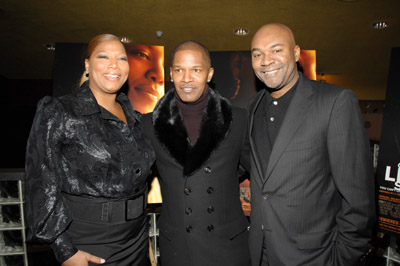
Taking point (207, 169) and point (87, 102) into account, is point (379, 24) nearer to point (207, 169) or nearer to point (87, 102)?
point (207, 169)

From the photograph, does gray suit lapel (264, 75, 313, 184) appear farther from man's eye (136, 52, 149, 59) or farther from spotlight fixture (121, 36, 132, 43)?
spotlight fixture (121, 36, 132, 43)

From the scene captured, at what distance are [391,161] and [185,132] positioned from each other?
1857 millimetres

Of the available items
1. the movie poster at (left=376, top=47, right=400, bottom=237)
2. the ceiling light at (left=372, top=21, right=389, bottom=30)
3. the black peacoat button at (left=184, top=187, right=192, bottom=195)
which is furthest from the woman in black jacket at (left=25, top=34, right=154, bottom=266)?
the ceiling light at (left=372, top=21, right=389, bottom=30)

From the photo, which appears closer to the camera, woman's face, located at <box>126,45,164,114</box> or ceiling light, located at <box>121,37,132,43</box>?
woman's face, located at <box>126,45,164,114</box>

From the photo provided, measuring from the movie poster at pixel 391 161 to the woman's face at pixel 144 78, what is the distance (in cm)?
216

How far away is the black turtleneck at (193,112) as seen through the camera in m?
2.04

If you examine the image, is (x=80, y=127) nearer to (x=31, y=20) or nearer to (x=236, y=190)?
(x=236, y=190)

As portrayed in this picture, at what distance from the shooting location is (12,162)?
1136cm

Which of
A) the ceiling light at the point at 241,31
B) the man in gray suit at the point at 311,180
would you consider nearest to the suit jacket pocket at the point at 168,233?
the man in gray suit at the point at 311,180

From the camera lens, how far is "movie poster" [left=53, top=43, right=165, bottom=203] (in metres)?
2.75

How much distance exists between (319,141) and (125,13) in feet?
16.1

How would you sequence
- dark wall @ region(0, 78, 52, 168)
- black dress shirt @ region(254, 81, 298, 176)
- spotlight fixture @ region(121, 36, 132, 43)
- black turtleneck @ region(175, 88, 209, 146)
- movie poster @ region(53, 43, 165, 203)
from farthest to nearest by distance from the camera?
dark wall @ region(0, 78, 52, 168) → spotlight fixture @ region(121, 36, 132, 43) → movie poster @ region(53, 43, 165, 203) → black turtleneck @ region(175, 88, 209, 146) → black dress shirt @ region(254, 81, 298, 176)

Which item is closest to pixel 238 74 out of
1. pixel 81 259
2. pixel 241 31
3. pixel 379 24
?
pixel 81 259

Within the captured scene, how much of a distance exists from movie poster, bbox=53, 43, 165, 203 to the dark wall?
355 inches
